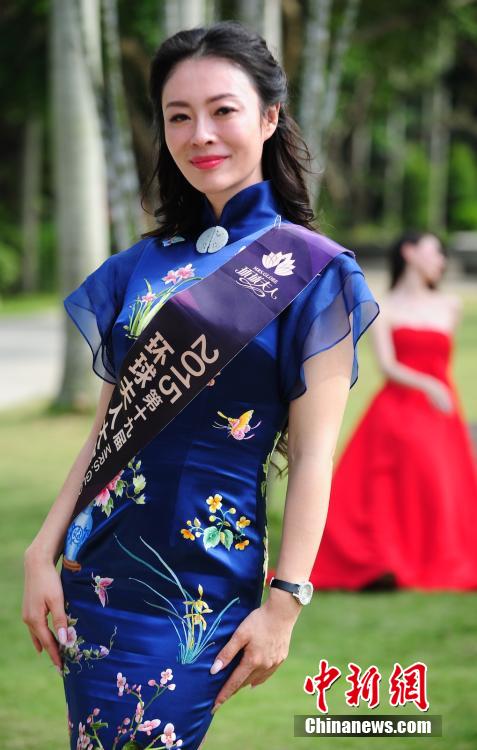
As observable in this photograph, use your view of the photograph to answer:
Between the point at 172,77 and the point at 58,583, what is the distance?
957mm

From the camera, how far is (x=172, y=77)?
7.36ft

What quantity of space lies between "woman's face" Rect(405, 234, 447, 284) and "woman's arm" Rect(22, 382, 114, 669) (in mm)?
4322

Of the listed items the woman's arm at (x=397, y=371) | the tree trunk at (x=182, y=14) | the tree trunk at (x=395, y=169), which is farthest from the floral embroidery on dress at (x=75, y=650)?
the tree trunk at (x=395, y=169)

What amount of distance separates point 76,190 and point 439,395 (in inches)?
223

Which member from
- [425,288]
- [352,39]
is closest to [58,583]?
[425,288]

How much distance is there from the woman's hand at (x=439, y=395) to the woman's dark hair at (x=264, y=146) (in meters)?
4.02

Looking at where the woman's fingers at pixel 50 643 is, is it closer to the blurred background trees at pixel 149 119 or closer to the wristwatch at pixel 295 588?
the wristwatch at pixel 295 588

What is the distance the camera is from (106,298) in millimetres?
2395

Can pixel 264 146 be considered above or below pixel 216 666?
above

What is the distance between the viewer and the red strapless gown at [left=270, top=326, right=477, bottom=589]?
20.4 ft

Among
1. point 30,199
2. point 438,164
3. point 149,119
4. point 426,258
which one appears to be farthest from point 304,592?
point 438,164

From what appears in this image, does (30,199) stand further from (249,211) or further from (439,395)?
(249,211)

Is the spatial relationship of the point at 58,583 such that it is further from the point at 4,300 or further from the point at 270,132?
the point at 4,300

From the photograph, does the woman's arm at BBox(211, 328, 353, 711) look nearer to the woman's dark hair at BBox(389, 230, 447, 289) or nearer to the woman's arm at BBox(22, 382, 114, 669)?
the woman's arm at BBox(22, 382, 114, 669)
